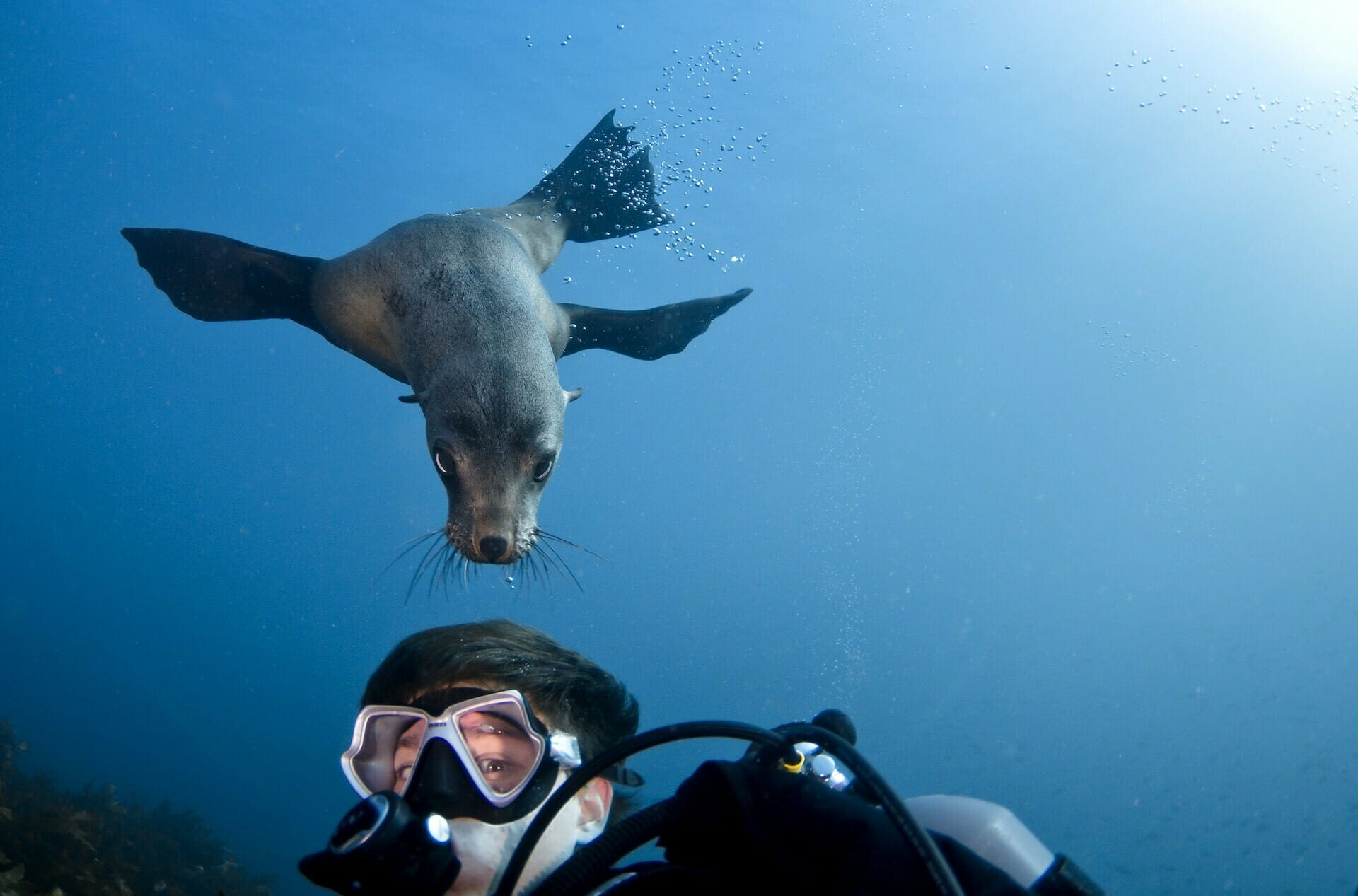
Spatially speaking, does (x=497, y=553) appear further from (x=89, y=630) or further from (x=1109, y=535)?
(x=89, y=630)

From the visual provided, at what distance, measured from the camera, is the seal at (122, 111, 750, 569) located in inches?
141

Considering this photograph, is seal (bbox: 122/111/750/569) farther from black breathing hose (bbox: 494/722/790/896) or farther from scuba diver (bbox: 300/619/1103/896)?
black breathing hose (bbox: 494/722/790/896)

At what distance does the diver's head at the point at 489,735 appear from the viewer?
1.96 metres

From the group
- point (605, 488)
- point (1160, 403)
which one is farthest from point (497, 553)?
point (605, 488)

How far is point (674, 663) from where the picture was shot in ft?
221

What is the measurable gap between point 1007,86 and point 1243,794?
2813 inches

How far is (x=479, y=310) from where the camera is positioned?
165 inches

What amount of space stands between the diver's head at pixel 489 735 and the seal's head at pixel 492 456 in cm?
58

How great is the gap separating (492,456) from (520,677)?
1314 mm

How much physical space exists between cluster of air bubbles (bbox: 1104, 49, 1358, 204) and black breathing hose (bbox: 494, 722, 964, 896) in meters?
27.2

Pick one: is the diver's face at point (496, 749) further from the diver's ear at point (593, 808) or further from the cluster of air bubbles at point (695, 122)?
the cluster of air bubbles at point (695, 122)

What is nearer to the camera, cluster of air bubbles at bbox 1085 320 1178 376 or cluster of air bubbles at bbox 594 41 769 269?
cluster of air bubbles at bbox 594 41 769 269

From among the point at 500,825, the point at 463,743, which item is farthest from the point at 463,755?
the point at 500,825

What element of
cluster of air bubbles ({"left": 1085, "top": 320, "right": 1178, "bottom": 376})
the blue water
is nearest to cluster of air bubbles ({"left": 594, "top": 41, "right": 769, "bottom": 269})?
the blue water
